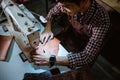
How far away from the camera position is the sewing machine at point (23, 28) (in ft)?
4.44

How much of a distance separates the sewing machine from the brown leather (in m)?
0.07

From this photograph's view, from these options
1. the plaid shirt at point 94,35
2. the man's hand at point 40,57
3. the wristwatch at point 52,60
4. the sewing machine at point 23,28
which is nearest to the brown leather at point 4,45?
the sewing machine at point 23,28

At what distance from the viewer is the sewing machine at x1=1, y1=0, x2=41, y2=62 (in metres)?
1.35

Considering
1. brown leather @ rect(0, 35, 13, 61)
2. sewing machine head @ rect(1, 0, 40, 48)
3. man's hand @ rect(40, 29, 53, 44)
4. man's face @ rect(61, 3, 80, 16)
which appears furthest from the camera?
man's hand @ rect(40, 29, 53, 44)

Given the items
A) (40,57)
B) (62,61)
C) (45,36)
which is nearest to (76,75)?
(62,61)

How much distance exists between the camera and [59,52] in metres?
1.63

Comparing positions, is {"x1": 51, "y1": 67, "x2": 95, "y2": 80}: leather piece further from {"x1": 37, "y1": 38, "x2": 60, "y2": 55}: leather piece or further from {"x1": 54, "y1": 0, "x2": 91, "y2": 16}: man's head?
{"x1": 54, "y1": 0, "x2": 91, "y2": 16}: man's head

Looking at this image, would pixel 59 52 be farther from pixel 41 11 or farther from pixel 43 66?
pixel 41 11

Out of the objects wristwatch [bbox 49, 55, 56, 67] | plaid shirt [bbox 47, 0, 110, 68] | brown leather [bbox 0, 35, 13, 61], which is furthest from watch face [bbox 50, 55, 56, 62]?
brown leather [bbox 0, 35, 13, 61]

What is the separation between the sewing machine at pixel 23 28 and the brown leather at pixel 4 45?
0.22ft

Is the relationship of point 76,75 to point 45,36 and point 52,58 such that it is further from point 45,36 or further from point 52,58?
point 45,36

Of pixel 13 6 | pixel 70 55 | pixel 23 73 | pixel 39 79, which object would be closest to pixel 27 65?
pixel 23 73

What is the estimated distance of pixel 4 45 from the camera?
1640 millimetres

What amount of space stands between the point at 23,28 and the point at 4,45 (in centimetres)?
37
